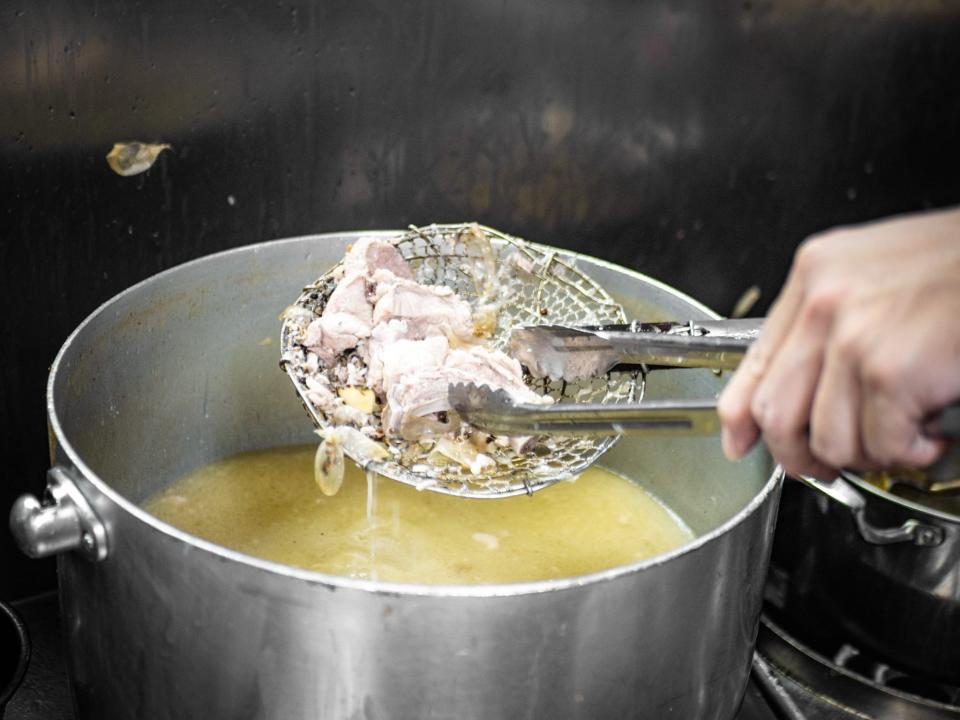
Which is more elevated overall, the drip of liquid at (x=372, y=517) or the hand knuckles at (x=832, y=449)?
the hand knuckles at (x=832, y=449)

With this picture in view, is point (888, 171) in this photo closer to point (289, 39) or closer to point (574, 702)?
point (289, 39)

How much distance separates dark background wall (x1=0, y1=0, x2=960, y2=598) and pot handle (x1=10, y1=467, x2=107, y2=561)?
1.51ft

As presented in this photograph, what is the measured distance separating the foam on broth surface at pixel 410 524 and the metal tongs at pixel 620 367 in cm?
22

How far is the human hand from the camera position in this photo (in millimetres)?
561

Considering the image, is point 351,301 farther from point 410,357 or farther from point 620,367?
point 620,367

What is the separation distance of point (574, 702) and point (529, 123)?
2.85ft

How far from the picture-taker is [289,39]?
1285 mm

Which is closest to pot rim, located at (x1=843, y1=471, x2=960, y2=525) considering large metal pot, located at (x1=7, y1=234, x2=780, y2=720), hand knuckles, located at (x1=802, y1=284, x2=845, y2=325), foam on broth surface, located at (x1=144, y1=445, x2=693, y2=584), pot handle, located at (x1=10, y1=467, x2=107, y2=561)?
foam on broth surface, located at (x1=144, y1=445, x2=693, y2=584)

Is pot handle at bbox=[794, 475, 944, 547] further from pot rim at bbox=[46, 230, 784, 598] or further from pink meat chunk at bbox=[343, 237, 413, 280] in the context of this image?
pink meat chunk at bbox=[343, 237, 413, 280]

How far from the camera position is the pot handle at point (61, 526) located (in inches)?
32.8

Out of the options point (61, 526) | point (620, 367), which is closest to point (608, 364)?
point (620, 367)

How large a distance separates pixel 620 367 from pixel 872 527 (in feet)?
1.16

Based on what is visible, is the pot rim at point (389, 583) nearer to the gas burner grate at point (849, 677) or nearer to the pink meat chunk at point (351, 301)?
the pink meat chunk at point (351, 301)

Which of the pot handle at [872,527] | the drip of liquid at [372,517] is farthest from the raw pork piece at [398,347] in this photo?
the pot handle at [872,527]
